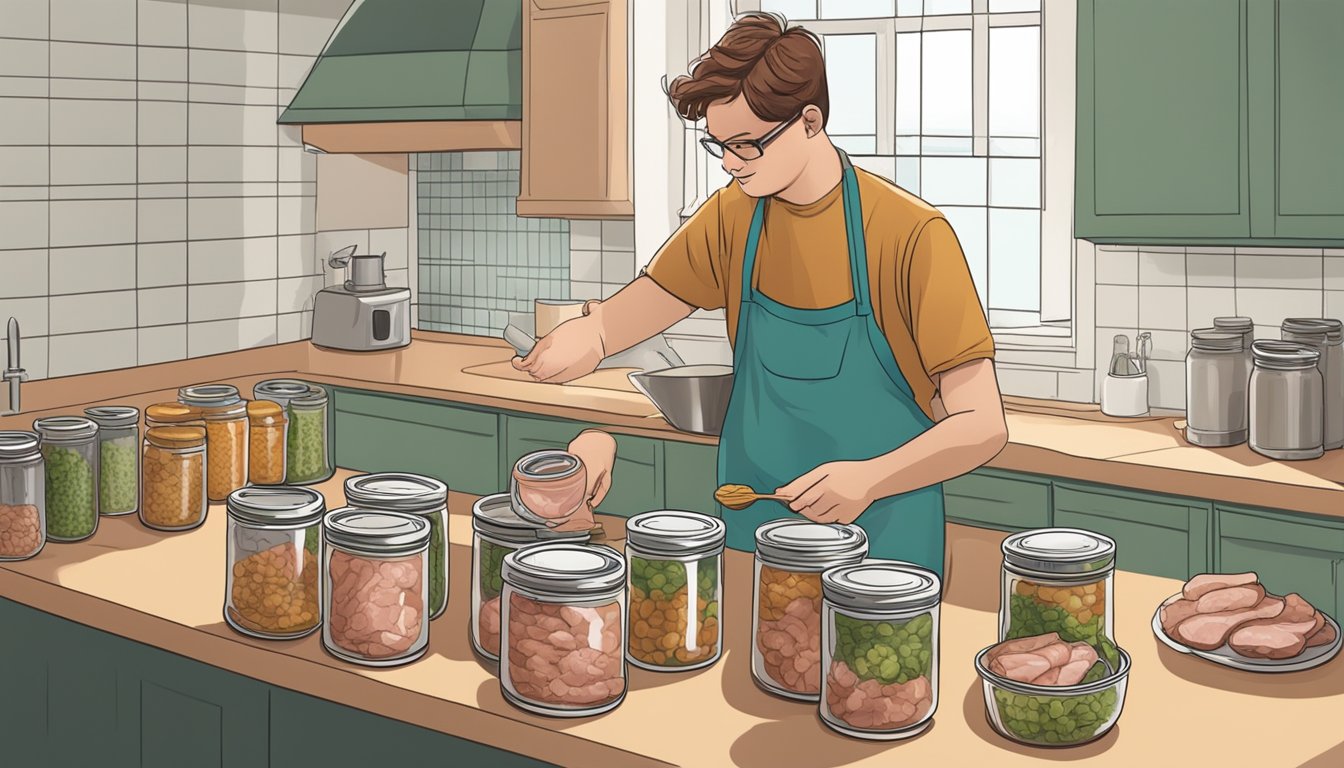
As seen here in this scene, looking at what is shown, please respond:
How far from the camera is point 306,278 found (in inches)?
187

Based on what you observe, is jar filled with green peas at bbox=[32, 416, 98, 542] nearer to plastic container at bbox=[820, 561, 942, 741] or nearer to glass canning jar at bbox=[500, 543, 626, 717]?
glass canning jar at bbox=[500, 543, 626, 717]

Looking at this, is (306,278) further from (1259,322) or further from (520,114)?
(1259,322)

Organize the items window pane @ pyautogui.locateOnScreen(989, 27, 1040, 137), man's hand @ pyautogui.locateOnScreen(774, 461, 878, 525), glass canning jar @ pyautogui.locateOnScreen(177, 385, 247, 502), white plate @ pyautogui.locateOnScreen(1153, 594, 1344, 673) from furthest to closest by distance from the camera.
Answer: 1. window pane @ pyautogui.locateOnScreen(989, 27, 1040, 137)
2. glass canning jar @ pyautogui.locateOnScreen(177, 385, 247, 502)
3. man's hand @ pyautogui.locateOnScreen(774, 461, 878, 525)
4. white plate @ pyautogui.locateOnScreen(1153, 594, 1344, 673)

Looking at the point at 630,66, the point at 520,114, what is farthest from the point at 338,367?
the point at 630,66

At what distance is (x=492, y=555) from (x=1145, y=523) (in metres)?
1.96

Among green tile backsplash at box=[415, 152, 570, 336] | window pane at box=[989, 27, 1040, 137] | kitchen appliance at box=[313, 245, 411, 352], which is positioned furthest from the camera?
green tile backsplash at box=[415, 152, 570, 336]

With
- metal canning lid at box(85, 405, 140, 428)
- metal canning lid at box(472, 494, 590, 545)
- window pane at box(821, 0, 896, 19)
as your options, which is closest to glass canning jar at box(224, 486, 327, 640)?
metal canning lid at box(472, 494, 590, 545)

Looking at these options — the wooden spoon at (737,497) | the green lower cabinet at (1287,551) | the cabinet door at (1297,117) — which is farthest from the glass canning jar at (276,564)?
the cabinet door at (1297,117)

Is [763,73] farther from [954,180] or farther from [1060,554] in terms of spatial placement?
[954,180]

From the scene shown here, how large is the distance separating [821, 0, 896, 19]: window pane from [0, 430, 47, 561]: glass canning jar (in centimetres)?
298

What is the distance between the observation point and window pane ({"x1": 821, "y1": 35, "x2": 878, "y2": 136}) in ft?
14.1

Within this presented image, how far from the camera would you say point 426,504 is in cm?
175

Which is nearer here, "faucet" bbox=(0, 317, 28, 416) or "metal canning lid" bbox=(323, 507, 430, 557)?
"metal canning lid" bbox=(323, 507, 430, 557)

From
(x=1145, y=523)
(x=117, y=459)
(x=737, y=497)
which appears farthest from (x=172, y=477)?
(x=1145, y=523)
